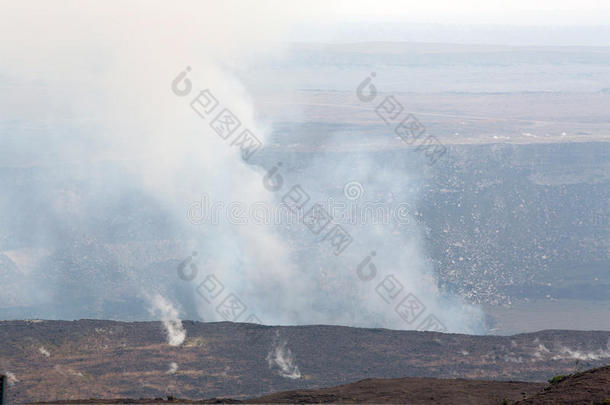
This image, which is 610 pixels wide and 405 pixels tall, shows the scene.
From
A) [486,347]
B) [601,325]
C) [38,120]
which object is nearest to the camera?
[486,347]

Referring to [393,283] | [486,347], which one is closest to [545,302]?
[393,283]

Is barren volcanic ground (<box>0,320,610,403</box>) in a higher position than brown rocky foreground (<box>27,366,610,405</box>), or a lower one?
higher

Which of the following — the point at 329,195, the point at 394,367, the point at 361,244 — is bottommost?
Result: the point at 394,367

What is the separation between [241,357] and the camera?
33.0 meters

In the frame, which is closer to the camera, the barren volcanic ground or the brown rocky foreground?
the brown rocky foreground

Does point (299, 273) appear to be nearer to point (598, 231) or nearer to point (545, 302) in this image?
point (545, 302)

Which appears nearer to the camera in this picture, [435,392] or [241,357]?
[435,392]

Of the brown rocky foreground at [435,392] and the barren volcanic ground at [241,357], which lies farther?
the barren volcanic ground at [241,357]

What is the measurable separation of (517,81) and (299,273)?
387 ft

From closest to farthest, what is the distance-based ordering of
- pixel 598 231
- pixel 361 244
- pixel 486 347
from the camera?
pixel 486 347 → pixel 361 244 → pixel 598 231

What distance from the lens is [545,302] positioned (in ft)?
185

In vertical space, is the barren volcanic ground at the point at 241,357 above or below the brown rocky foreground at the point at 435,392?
above

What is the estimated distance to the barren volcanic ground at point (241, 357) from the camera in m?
30.2

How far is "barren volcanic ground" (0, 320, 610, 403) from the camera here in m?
30.2
